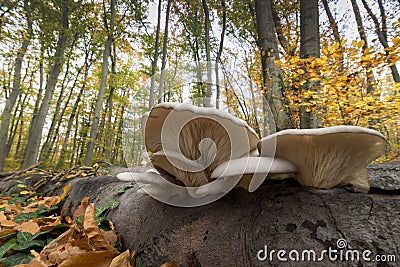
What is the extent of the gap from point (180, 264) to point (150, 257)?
16cm

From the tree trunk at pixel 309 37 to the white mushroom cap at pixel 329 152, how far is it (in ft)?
9.36

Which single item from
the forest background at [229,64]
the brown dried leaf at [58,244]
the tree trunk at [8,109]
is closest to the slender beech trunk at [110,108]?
the forest background at [229,64]

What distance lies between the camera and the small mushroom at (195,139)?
0.70 meters

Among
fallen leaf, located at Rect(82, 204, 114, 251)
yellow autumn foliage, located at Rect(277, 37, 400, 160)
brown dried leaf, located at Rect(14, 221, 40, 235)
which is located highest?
yellow autumn foliage, located at Rect(277, 37, 400, 160)

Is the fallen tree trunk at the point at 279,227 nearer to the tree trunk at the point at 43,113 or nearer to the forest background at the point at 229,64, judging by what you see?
the forest background at the point at 229,64

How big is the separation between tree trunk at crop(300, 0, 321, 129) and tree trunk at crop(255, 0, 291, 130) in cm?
31

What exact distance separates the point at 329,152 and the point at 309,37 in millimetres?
3473

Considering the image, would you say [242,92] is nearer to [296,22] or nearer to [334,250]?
[334,250]

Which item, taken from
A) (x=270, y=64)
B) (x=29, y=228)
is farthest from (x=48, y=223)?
(x=270, y=64)

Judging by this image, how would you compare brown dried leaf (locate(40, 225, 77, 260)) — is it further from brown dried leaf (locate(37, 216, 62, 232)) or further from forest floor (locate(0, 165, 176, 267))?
brown dried leaf (locate(37, 216, 62, 232))

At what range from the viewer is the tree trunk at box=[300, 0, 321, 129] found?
3441 millimetres

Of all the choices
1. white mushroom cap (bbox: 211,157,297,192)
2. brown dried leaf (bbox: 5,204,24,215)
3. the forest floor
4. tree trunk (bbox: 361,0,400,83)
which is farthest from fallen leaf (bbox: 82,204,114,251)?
tree trunk (bbox: 361,0,400,83)

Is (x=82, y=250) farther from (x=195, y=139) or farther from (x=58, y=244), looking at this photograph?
(x=195, y=139)

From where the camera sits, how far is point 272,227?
2.32ft
